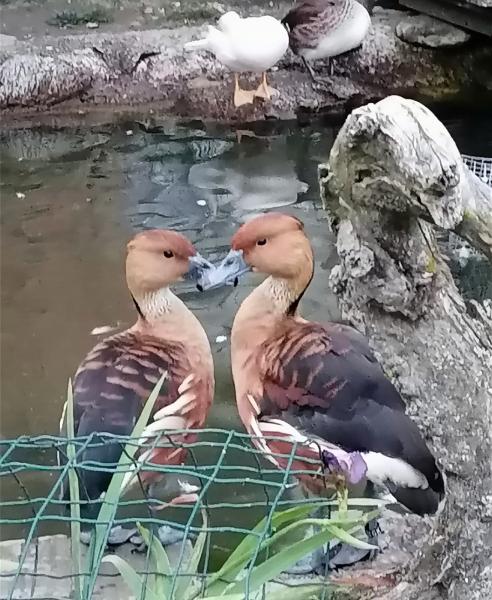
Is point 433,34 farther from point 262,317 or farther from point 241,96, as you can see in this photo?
point 262,317

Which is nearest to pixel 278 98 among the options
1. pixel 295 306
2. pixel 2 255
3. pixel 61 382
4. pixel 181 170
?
pixel 181 170

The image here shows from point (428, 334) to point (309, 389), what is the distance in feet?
1.21

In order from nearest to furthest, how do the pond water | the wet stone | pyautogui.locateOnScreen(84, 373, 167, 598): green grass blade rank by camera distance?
pyautogui.locateOnScreen(84, 373, 167, 598): green grass blade < the pond water < the wet stone

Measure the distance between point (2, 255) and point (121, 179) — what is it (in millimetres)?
757

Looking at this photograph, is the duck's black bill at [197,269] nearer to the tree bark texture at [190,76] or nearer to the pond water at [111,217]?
the pond water at [111,217]

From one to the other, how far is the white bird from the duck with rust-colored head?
8.02 feet

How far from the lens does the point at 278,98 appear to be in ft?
14.8

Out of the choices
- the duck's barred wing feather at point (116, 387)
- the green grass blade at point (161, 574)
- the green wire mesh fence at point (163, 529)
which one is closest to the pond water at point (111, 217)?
the green wire mesh fence at point (163, 529)

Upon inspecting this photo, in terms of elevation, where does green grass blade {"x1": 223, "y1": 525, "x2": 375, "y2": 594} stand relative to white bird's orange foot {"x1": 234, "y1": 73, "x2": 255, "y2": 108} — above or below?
above

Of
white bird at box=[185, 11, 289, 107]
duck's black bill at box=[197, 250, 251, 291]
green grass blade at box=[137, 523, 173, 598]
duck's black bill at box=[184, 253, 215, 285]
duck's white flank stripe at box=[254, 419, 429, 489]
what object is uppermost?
duck's black bill at box=[197, 250, 251, 291]

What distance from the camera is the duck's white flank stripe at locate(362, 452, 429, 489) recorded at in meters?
1.66

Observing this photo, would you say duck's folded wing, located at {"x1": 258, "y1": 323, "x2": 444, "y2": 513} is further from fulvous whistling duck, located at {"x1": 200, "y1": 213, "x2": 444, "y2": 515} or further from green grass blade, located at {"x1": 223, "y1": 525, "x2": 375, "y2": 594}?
green grass blade, located at {"x1": 223, "y1": 525, "x2": 375, "y2": 594}

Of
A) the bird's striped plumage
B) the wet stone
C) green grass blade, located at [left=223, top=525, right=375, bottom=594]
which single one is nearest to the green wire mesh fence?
green grass blade, located at [left=223, top=525, right=375, bottom=594]

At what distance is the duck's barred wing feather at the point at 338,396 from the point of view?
1670mm
